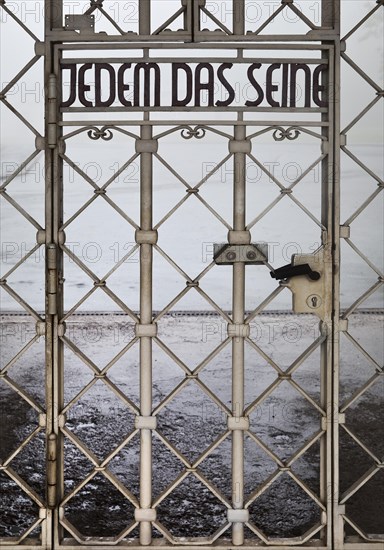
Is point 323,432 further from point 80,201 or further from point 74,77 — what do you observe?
point 80,201

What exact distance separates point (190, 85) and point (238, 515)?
4.73 ft

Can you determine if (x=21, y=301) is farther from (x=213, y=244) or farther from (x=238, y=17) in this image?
(x=238, y=17)

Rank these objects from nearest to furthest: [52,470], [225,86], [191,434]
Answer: [225,86] → [52,470] → [191,434]

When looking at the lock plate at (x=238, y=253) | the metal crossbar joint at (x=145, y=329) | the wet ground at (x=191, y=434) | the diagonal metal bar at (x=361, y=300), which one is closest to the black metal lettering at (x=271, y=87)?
the lock plate at (x=238, y=253)

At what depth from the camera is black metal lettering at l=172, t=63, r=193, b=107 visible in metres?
2.34

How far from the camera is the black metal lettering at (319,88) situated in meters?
2.39

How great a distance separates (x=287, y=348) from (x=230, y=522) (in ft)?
14.8

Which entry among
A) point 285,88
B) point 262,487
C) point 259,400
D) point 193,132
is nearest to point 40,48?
point 193,132

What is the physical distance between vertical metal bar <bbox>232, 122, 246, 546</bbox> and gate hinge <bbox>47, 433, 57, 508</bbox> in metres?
0.60

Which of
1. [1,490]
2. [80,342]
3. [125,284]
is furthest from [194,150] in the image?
[1,490]

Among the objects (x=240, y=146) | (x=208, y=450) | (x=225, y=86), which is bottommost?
(x=208, y=450)

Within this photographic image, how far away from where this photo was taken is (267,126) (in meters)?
2.43

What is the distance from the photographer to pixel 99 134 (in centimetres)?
238

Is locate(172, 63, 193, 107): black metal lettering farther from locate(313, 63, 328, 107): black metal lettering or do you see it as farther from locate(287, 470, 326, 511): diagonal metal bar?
locate(287, 470, 326, 511): diagonal metal bar
